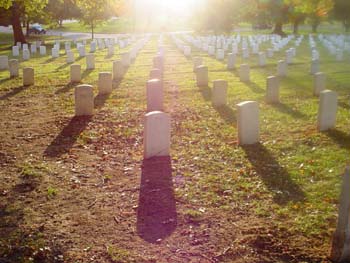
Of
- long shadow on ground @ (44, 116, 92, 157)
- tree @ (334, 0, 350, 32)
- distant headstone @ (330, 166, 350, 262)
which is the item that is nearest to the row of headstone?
long shadow on ground @ (44, 116, 92, 157)

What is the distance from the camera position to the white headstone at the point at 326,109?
8.84m

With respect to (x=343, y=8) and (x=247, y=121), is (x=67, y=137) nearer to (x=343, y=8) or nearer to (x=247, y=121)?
(x=247, y=121)

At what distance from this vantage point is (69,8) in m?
48.5

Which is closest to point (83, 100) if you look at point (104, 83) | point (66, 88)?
point (104, 83)

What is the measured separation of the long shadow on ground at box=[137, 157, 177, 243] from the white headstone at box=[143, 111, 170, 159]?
162mm

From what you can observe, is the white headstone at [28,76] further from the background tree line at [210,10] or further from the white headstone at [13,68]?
the background tree line at [210,10]

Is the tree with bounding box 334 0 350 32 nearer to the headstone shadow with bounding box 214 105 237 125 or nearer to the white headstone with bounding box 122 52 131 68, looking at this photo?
the white headstone with bounding box 122 52 131 68

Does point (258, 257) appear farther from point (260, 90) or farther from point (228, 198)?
point (260, 90)

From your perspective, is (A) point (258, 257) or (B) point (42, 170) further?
(B) point (42, 170)

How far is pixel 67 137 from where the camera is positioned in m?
8.95

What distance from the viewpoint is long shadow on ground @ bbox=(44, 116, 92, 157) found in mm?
8055

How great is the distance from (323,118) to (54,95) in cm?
828

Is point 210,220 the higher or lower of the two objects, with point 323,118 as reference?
lower

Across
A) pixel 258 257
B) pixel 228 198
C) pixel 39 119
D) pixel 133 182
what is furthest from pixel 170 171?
pixel 39 119
